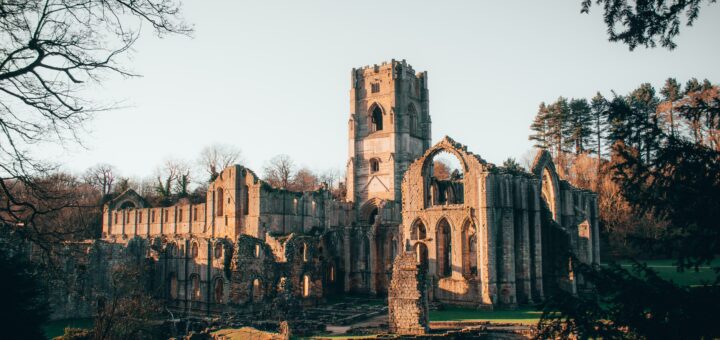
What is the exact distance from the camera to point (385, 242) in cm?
3869

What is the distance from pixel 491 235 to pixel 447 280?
134 inches

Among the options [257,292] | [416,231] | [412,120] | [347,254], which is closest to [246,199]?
[347,254]

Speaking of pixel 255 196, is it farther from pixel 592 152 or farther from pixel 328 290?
pixel 592 152

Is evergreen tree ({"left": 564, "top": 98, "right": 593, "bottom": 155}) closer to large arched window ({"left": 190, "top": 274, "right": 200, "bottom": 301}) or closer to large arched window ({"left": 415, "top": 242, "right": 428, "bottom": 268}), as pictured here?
large arched window ({"left": 415, "top": 242, "right": 428, "bottom": 268})

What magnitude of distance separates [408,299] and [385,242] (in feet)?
56.4

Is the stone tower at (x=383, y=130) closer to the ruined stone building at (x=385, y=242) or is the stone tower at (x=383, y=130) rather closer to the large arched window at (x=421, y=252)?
the ruined stone building at (x=385, y=242)

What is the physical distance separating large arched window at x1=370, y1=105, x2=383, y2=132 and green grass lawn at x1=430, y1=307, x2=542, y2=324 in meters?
30.5

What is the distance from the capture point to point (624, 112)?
23.0 feet

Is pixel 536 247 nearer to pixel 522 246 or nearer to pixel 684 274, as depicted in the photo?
pixel 522 246

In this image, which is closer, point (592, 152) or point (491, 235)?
point (491, 235)

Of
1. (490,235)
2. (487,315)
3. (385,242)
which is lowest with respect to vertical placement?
(487,315)

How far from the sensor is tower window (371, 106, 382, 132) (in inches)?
2271

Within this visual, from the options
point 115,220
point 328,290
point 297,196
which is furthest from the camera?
point 115,220

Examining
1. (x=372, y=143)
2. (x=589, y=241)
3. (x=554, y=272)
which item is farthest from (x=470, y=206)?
(x=372, y=143)
